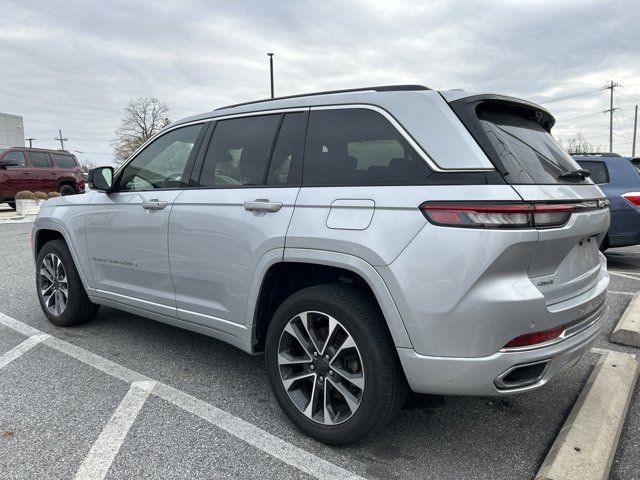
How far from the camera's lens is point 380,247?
7.36 feet

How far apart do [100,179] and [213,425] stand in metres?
2.25

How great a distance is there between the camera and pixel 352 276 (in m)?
2.53

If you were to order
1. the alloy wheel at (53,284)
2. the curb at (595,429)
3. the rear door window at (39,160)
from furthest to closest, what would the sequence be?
1. the rear door window at (39,160)
2. the alloy wheel at (53,284)
3. the curb at (595,429)

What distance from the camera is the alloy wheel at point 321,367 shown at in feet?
8.08

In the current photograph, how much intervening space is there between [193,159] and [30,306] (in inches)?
125

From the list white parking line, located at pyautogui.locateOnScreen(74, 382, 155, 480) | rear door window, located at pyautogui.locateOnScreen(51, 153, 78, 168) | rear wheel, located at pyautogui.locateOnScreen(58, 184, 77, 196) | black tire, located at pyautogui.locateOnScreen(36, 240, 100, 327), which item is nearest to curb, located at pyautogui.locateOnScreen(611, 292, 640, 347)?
white parking line, located at pyautogui.locateOnScreen(74, 382, 155, 480)

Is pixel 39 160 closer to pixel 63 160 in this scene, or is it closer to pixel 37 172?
pixel 37 172

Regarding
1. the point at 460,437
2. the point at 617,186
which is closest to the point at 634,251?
the point at 617,186

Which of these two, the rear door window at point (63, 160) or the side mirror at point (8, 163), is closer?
the side mirror at point (8, 163)

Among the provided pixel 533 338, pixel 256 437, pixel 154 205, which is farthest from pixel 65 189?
pixel 533 338

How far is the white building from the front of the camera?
4353 cm

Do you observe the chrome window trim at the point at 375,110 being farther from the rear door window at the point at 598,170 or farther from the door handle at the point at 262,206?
the rear door window at the point at 598,170

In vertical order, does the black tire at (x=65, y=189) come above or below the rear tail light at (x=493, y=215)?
below

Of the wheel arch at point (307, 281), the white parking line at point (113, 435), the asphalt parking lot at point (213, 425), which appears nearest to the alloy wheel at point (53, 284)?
the asphalt parking lot at point (213, 425)
